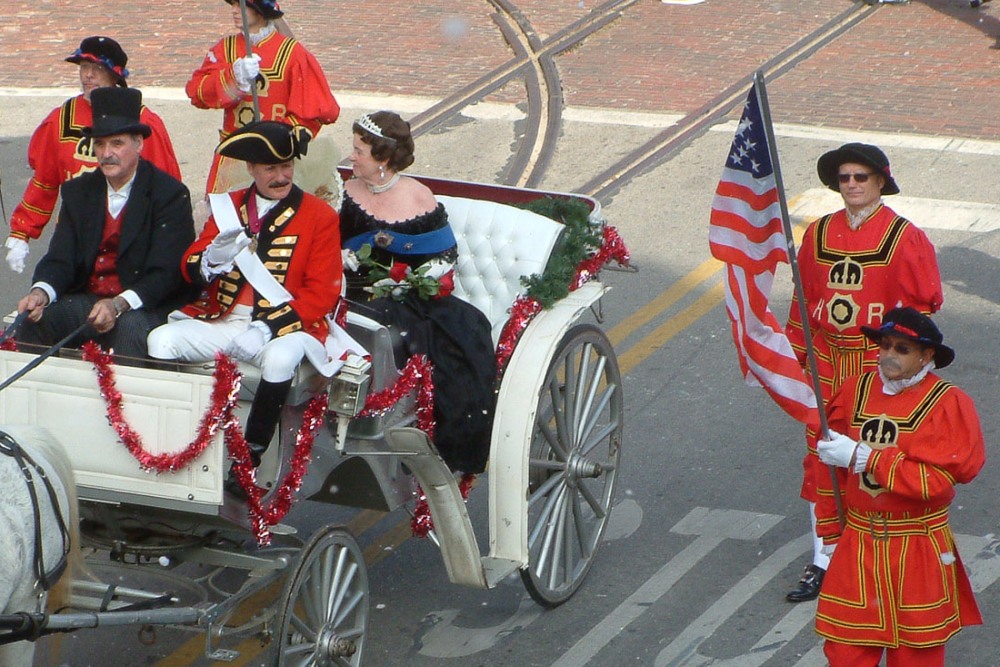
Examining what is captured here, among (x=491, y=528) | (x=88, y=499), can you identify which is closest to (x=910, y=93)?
(x=491, y=528)

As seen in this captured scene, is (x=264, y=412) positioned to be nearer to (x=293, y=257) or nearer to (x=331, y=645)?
(x=293, y=257)

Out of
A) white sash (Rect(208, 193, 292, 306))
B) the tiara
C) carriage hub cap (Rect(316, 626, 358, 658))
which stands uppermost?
the tiara

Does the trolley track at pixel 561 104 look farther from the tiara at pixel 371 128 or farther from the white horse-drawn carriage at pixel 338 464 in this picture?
the tiara at pixel 371 128

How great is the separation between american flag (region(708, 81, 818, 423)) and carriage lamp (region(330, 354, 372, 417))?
1348 millimetres

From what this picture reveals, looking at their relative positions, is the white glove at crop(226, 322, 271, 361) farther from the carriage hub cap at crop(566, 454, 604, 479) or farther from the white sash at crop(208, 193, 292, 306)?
the carriage hub cap at crop(566, 454, 604, 479)

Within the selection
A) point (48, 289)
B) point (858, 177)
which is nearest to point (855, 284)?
point (858, 177)

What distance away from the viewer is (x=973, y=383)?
8.34m

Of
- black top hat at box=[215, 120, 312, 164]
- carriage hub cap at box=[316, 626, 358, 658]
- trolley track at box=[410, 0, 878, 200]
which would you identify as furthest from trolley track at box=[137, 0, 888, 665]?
black top hat at box=[215, 120, 312, 164]

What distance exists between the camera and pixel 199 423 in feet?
15.5

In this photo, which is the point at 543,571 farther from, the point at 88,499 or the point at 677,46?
the point at 677,46

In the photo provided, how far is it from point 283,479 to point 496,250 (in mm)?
1759

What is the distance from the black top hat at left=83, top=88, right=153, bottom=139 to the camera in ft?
17.8

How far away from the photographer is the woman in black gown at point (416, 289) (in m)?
5.77

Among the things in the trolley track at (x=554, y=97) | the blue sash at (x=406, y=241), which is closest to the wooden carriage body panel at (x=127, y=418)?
the blue sash at (x=406, y=241)
